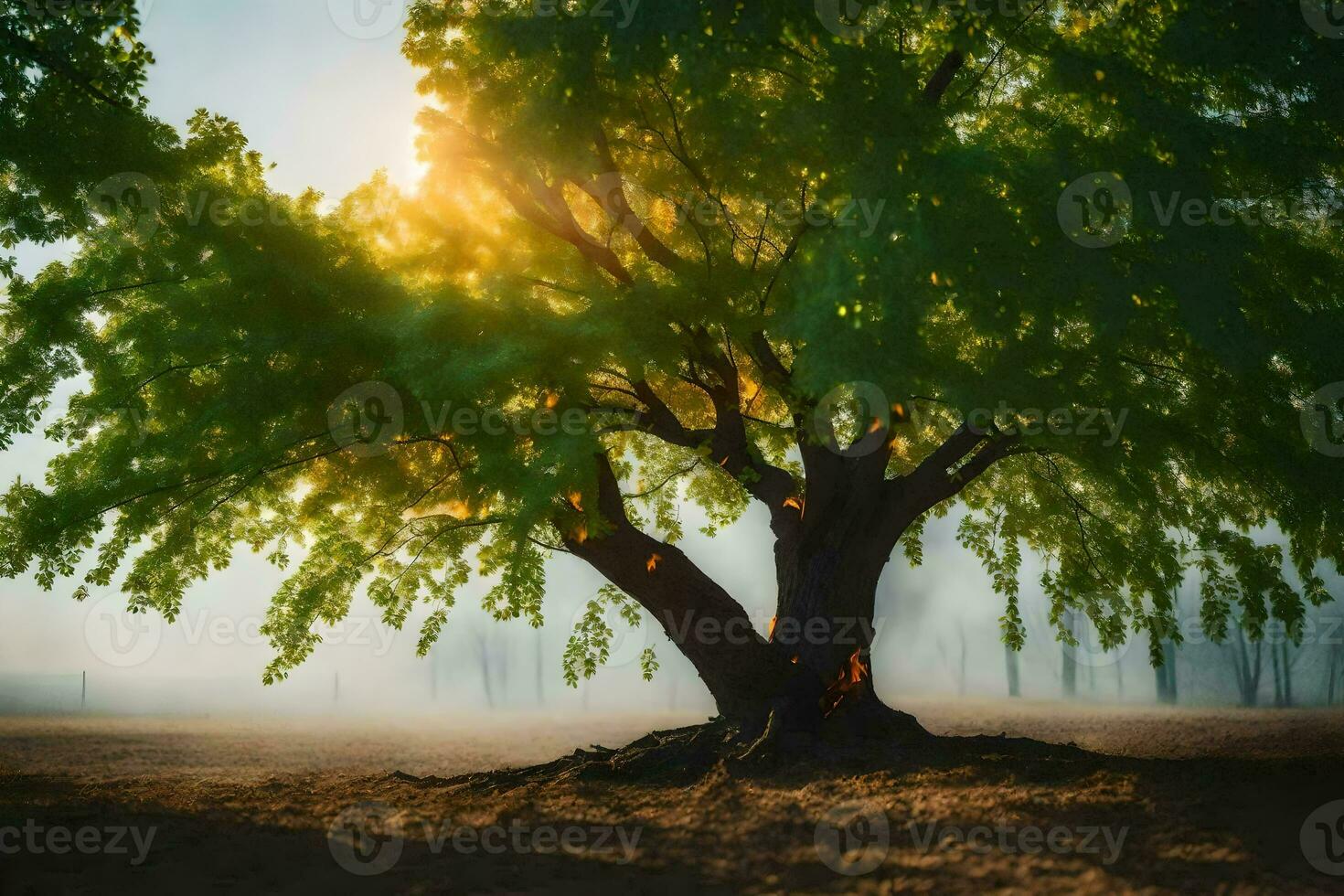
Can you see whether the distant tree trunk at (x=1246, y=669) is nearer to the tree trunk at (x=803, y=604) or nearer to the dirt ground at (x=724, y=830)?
the dirt ground at (x=724, y=830)

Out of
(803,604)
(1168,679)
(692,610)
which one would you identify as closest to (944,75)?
(803,604)

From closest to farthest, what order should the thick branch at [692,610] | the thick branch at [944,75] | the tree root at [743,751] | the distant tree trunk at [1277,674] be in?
the thick branch at [944,75] → the tree root at [743,751] → the thick branch at [692,610] → the distant tree trunk at [1277,674]

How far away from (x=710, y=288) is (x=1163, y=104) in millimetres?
4603

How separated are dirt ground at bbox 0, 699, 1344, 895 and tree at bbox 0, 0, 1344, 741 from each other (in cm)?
192

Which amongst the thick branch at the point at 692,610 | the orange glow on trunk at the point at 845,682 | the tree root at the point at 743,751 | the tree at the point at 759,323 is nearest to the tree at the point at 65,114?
the tree at the point at 759,323

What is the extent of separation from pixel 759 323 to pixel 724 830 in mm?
5356

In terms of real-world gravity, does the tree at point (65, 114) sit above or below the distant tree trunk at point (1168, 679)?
above

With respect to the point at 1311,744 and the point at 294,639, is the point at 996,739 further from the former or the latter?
the point at 294,639

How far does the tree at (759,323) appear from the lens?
7.92m

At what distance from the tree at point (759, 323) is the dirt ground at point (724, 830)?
6.31 ft

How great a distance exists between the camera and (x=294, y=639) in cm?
1159

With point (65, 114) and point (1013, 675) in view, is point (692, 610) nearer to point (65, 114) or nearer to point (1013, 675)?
point (65, 114)

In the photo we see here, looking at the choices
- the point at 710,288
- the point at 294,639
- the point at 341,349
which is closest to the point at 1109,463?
the point at 710,288

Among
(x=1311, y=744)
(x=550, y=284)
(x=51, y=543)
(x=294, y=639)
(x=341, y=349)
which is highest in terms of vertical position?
(x=550, y=284)
